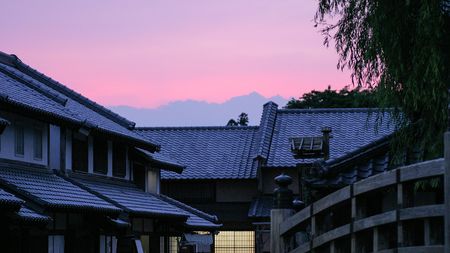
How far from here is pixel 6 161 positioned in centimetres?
2334

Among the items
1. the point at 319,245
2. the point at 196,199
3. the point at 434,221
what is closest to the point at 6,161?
the point at 319,245

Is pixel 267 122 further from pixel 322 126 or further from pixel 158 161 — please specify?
pixel 158 161

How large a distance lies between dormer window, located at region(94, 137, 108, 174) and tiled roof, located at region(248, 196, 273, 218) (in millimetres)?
13907

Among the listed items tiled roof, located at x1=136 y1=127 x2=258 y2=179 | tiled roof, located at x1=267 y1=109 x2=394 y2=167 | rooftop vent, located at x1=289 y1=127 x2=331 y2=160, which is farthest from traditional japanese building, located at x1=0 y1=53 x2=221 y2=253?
tiled roof, located at x1=267 y1=109 x2=394 y2=167

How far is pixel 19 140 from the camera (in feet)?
79.6

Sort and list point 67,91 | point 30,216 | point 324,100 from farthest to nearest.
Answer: point 324,100, point 67,91, point 30,216

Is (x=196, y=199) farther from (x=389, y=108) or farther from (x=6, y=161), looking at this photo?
Result: (x=389, y=108)

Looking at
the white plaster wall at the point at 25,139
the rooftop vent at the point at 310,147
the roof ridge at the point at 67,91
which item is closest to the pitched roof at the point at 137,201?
the white plaster wall at the point at 25,139

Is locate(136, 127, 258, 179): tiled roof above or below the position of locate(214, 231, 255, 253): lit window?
above

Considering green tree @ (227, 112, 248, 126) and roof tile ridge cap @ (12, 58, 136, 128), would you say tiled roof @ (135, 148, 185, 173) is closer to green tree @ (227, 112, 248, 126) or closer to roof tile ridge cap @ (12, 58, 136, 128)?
roof tile ridge cap @ (12, 58, 136, 128)

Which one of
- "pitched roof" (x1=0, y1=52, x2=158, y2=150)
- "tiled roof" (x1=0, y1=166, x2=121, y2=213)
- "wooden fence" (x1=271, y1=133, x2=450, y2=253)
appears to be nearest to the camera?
"wooden fence" (x1=271, y1=133, x2=450, y2=253)

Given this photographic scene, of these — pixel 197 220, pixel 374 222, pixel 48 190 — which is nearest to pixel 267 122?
pixel 197 220

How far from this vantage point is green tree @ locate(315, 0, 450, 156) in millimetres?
12992

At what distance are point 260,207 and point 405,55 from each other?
30339mm
